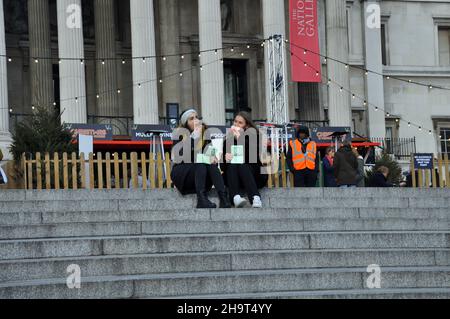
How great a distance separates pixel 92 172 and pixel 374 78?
1059 inches

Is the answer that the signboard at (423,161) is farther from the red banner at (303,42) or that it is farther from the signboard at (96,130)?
the red banner at (303,42)

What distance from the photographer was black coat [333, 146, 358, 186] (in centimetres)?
2434

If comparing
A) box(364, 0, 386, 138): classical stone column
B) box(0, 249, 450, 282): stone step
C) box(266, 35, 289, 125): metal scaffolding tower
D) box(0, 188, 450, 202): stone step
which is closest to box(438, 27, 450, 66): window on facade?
box(364, 0, 386, 138): classical stone column

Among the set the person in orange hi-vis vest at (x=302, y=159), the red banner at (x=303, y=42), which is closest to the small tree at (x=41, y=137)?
the person in orange hi-vis vest at (x=302, y=159)

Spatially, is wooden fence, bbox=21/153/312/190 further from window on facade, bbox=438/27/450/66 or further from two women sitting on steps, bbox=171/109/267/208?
window on facade, bbox=438/27/450/66

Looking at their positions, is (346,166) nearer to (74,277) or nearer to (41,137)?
(41,137)

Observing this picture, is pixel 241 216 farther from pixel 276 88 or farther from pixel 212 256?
pixel 276 88

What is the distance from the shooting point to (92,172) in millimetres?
24094

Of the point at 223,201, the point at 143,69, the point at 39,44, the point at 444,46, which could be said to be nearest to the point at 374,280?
the point at 223,201

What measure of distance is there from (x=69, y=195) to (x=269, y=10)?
21.2 metres

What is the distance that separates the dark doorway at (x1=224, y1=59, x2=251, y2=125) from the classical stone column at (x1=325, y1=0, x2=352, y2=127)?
174 inches

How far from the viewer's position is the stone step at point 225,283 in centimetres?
1345

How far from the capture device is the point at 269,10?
40875mm
